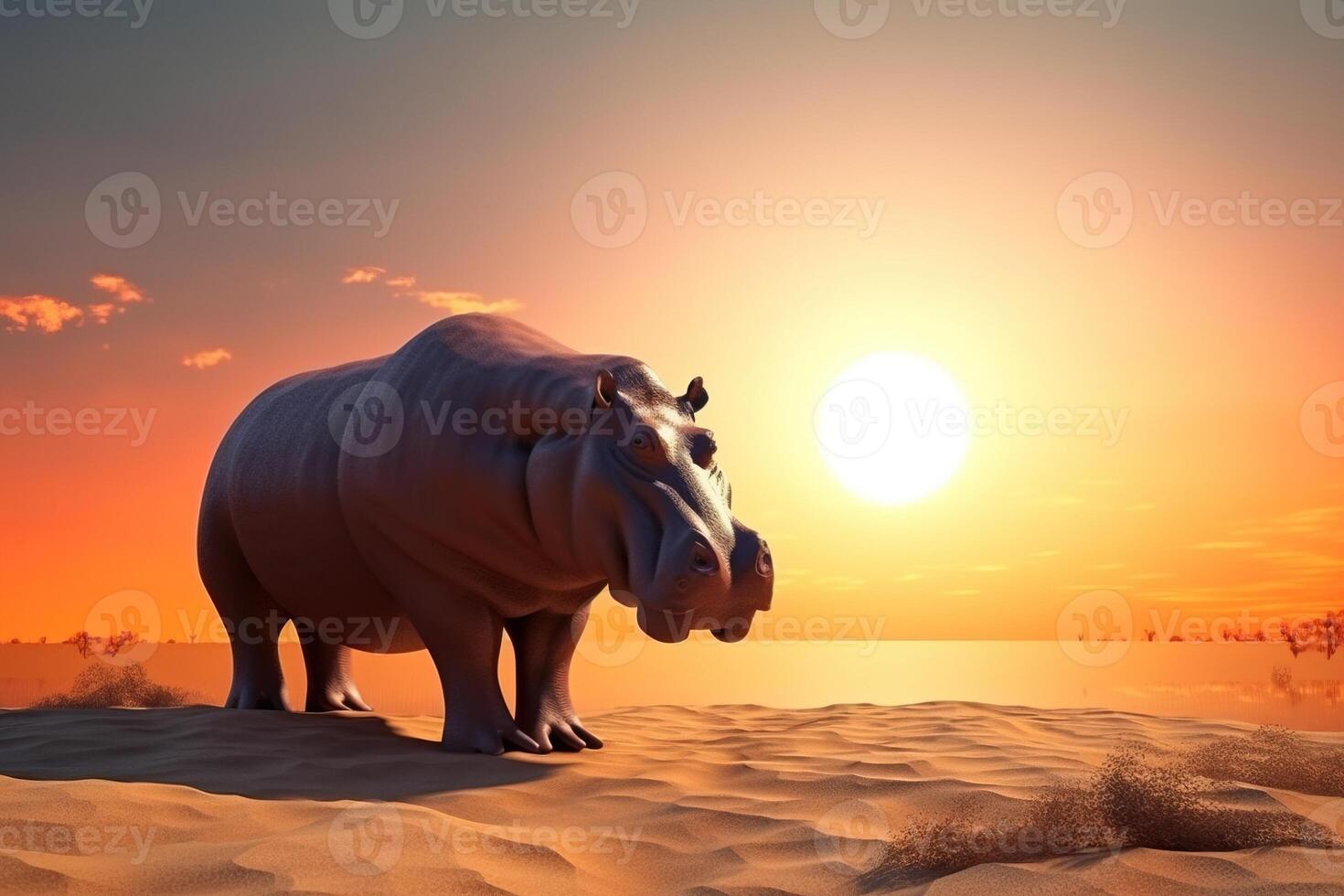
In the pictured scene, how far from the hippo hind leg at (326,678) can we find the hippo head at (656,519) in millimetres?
3205

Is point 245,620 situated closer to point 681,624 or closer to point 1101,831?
point 681,624

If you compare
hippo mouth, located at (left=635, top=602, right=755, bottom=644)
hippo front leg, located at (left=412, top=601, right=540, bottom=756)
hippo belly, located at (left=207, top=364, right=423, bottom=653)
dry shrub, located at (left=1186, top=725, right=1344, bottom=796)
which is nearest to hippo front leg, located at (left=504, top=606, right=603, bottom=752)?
hippo front leg, located at (left=412, top=601, right=540, bottom=756)

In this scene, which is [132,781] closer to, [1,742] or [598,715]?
[1,742]

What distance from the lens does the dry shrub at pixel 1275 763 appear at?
4414 millimetres

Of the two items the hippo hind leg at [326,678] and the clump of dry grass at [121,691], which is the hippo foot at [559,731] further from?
the clump of dry grass at [121,691]

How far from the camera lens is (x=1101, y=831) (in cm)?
349

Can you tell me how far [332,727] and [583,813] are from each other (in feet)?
7.45

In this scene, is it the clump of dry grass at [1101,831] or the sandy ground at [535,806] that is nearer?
the sandy ground at [535,806]

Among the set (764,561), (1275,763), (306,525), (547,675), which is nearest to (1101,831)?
(1275,763)

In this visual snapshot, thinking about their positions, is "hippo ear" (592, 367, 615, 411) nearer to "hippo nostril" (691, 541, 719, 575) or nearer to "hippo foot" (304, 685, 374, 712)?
"hippo nostril" (691, 541, 719, 575)

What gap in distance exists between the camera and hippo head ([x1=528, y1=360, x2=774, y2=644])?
184 inches

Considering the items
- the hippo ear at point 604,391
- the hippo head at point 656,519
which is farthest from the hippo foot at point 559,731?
the hippo ear at point 604,391

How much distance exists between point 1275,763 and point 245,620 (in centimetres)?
605

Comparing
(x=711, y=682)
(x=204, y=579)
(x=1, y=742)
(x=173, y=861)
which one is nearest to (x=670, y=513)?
Answer: (x=173, y=861)
